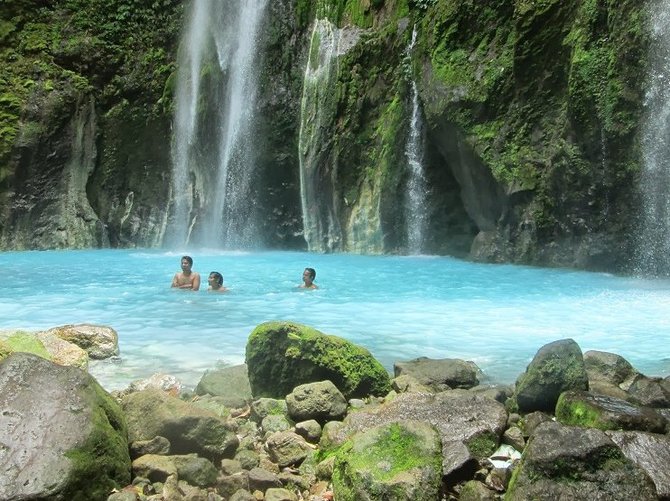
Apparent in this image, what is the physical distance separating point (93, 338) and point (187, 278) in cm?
507

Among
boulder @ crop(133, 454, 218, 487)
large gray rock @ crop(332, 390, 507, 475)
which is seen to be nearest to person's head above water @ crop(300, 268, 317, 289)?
large gray rock @ crop(332, 390, 507, 475)

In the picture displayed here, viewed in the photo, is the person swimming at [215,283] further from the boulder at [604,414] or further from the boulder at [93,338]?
the boulder at [604,414]

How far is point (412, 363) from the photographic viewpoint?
666cm

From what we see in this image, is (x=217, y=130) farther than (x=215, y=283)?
Yes

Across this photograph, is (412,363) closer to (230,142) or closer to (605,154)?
(605,154)

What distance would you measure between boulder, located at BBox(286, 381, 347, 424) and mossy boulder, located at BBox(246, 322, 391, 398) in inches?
21.6

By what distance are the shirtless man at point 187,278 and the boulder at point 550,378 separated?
825 cm

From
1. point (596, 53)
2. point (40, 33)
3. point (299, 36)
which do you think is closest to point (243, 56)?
point (299, 36)

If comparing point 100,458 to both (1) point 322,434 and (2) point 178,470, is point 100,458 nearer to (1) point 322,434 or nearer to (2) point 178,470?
(2) point 178,470

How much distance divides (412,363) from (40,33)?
2297 centimetres

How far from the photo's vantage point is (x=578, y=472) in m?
3.29

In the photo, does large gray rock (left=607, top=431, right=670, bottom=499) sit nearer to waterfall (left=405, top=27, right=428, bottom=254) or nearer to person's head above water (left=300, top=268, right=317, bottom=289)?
person's head above water (left=300, top=268, right=317, bottom=289)

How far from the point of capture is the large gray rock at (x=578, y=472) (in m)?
3.20

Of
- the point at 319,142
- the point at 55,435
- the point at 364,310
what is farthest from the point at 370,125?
the point at 55,435
